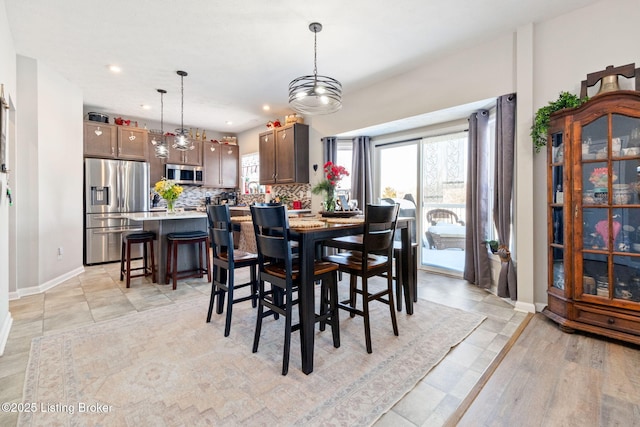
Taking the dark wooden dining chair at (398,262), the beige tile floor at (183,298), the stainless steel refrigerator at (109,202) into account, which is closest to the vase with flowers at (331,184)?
the dark wooden dining chair at (398,262)

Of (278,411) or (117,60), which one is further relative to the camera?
(117,60)

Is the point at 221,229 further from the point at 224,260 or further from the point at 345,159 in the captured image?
the point at 345,159

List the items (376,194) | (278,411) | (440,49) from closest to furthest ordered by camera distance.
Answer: (278,411) → (440,49) → (376,194)

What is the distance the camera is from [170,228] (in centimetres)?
382

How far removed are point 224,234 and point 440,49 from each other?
307cm

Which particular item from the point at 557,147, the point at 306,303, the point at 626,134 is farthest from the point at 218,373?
the point at 626,134

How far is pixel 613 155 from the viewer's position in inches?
87.3

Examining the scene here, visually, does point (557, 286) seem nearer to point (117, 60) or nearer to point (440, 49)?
point (440, 49)

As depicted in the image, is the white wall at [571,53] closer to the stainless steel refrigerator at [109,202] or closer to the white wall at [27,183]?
the white wall at [27,183]

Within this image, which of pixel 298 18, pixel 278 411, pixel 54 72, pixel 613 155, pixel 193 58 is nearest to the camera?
pixel 278 411

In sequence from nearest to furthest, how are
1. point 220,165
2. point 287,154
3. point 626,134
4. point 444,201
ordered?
point 626,134
point 444,201
point 287,154
point 220,165

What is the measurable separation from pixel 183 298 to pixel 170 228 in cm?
104

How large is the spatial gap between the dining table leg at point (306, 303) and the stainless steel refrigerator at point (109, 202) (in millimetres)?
4415

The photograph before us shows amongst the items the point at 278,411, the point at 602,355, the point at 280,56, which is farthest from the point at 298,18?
the point at 602,355
